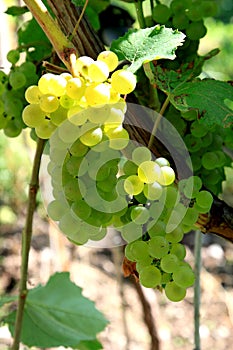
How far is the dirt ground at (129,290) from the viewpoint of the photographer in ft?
6.78

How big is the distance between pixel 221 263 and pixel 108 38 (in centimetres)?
175

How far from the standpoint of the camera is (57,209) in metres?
0.47

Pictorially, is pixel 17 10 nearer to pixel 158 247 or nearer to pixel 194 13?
pixel 194 13

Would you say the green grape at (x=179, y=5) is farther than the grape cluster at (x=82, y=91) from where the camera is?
Yes

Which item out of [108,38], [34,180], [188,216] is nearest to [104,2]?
[108,38]

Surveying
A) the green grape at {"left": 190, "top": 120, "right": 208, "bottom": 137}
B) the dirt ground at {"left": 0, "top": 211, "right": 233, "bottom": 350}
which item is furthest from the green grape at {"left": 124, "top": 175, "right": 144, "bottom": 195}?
the dirt ground at {"left": 0, "top": 211, "right": 233, "bottom": 350}

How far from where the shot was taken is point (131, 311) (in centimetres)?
217

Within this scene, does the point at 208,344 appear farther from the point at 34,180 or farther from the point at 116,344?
the point at 34,180

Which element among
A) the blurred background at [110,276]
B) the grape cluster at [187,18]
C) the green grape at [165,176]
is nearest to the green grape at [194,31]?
the grape cluster at [187,18]

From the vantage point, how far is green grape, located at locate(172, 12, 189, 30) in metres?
0.61

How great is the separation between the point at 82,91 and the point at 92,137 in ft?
0.11

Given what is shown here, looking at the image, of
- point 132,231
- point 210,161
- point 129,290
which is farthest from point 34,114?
point 129,290

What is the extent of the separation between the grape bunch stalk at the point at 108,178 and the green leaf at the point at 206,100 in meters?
0.05

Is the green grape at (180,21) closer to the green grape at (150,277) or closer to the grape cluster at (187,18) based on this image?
the grape cluster at (187,18)
